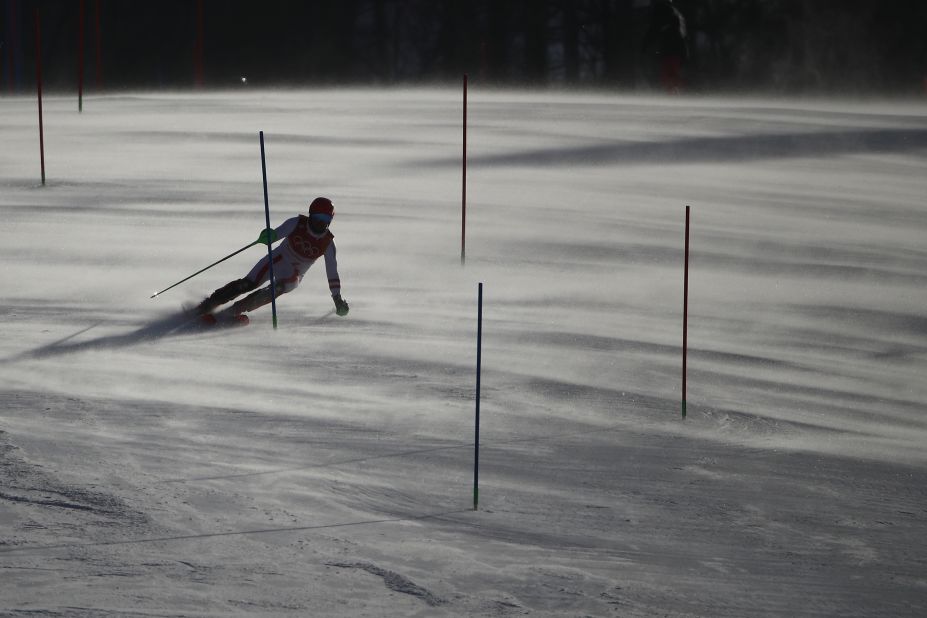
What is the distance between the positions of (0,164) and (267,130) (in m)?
4.15

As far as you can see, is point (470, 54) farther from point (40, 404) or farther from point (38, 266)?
point (40, 404)

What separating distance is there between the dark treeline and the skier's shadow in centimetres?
1815

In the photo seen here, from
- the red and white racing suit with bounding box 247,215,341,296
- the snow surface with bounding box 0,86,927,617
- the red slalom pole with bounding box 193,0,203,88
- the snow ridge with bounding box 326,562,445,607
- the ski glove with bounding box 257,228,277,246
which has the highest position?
the red slalom pole with bounding box 193,0,203,88

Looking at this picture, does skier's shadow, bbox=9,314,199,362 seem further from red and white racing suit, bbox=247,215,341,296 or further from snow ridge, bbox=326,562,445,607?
snow ridge, bbox=326,562,445,607

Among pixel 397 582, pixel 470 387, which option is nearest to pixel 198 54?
pixel 470 387

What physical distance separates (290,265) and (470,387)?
8.02 feet

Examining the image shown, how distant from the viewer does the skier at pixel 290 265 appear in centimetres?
1099

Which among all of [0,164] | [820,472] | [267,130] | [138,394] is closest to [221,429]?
[138,394]

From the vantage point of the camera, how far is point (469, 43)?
3108 centimetres

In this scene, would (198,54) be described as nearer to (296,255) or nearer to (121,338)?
(296,255)

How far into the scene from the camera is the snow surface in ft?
20.8

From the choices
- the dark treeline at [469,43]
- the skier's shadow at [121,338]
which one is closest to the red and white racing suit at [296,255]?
the skier's shadow at [121,338]

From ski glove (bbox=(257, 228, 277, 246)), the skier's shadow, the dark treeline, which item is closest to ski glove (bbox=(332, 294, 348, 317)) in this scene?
ski glove (bbox=(257, 228, 277, 246))

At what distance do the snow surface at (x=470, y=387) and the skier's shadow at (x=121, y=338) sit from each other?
0.06 m
